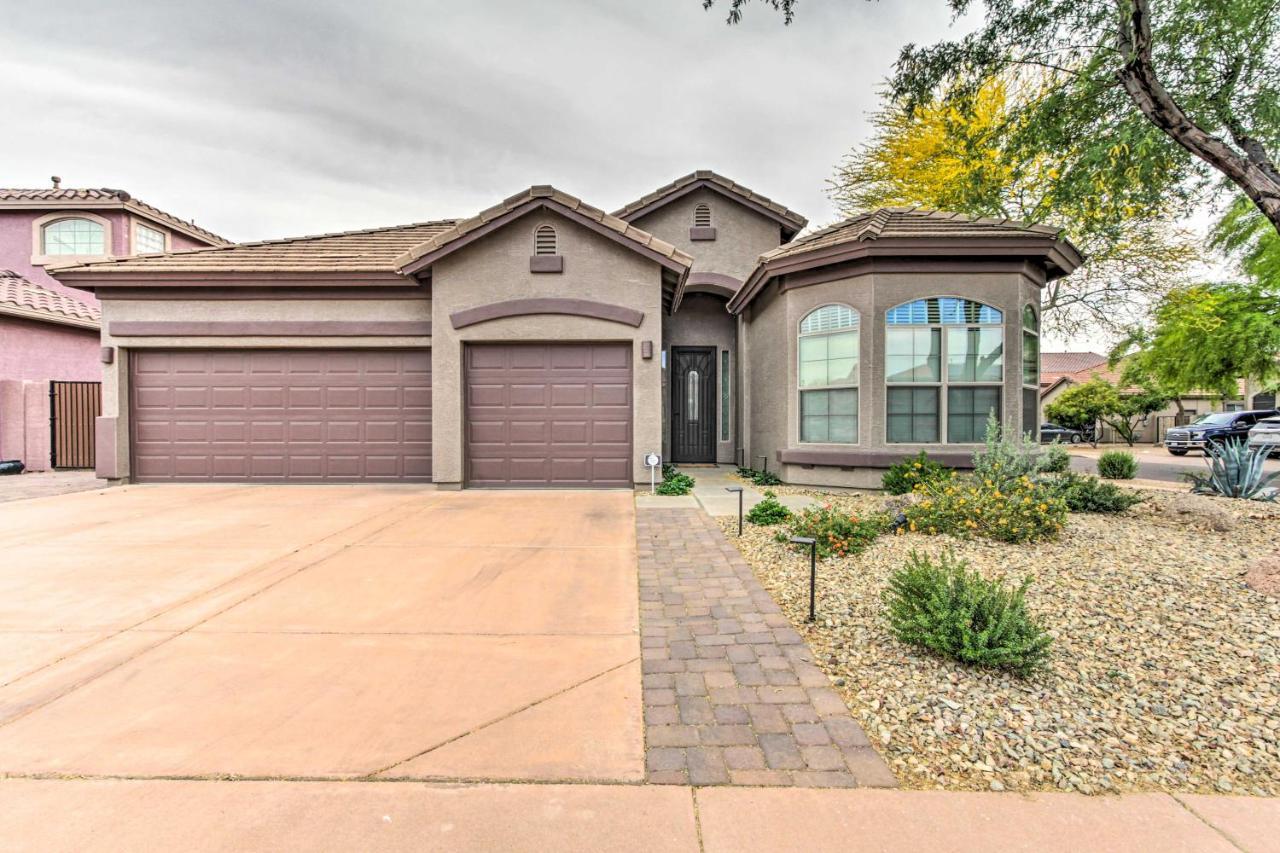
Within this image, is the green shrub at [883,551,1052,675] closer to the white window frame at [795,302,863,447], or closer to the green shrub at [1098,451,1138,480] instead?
the white window frame at [795,302,863,447]

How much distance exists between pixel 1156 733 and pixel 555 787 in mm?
2723

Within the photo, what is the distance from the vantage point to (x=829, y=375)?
29.9ft

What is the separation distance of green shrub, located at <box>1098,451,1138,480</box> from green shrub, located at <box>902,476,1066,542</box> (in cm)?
720

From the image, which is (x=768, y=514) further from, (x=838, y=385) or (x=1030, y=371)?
(x=1030, y=371)

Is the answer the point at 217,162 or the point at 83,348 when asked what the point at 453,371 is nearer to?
the point at 83,348

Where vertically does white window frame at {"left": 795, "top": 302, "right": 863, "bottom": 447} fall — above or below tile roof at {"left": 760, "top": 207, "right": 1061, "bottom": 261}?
below

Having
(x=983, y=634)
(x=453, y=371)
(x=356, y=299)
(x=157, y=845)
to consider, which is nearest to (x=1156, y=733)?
(x=983, y=634)

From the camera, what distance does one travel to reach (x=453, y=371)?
9.40 metres

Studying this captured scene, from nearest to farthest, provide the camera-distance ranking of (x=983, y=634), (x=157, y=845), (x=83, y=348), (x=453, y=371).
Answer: (x=157, y=845), (x=983, y=634), (x=453, y=371), (x=83, y=348)

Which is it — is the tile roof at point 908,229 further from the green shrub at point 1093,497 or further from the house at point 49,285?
the house at point 49,285

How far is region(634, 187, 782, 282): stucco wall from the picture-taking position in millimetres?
13133

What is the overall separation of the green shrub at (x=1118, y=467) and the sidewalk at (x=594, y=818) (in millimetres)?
11538

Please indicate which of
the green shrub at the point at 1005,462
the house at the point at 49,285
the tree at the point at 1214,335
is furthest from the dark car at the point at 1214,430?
the house at the point at 49,285

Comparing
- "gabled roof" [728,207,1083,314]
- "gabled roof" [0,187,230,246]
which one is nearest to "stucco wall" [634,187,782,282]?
"gabled roof" [728,207,1083,314]
